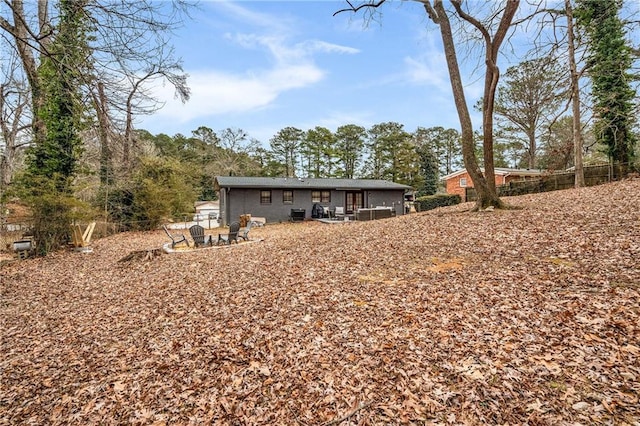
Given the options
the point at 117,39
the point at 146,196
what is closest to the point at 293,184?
the point at 146,196

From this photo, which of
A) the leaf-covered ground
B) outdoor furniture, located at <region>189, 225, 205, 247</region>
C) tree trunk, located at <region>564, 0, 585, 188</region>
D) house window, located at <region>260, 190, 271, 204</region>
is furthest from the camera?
house window, located at <region>260, 190, 271, 204</region>

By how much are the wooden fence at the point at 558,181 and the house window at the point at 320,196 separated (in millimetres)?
8827

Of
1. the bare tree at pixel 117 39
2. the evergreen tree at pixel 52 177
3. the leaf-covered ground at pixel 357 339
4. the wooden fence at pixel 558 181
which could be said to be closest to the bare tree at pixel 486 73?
the leaf-covered ground at pixel 357 339

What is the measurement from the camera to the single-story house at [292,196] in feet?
58.0

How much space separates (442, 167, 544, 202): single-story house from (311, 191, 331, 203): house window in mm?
9439

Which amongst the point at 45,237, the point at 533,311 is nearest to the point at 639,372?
the point at 533,311

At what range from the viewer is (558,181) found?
15.7 m

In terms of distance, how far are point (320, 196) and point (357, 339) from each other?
16759 millimetres

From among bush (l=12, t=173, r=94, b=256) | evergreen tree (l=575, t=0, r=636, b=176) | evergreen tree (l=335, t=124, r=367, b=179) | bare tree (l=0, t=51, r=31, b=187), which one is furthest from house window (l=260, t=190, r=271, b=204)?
evergreen tree (l=335, t=124, r=367, b=179)

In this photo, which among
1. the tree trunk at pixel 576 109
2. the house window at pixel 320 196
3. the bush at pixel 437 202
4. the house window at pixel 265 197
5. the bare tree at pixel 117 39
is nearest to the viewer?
the bare tree at pixel 117 39

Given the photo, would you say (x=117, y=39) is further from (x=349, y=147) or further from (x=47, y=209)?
(x=349, y=147)

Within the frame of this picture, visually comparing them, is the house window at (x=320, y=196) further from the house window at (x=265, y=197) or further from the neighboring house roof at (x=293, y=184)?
the house window at (x=265, y=197)

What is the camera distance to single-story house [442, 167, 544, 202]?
22.0m

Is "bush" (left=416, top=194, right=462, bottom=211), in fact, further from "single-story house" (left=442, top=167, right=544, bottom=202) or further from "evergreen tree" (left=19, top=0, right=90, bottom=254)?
"evergreen tree" (left=19, top=0, right=90, bottom=254)
